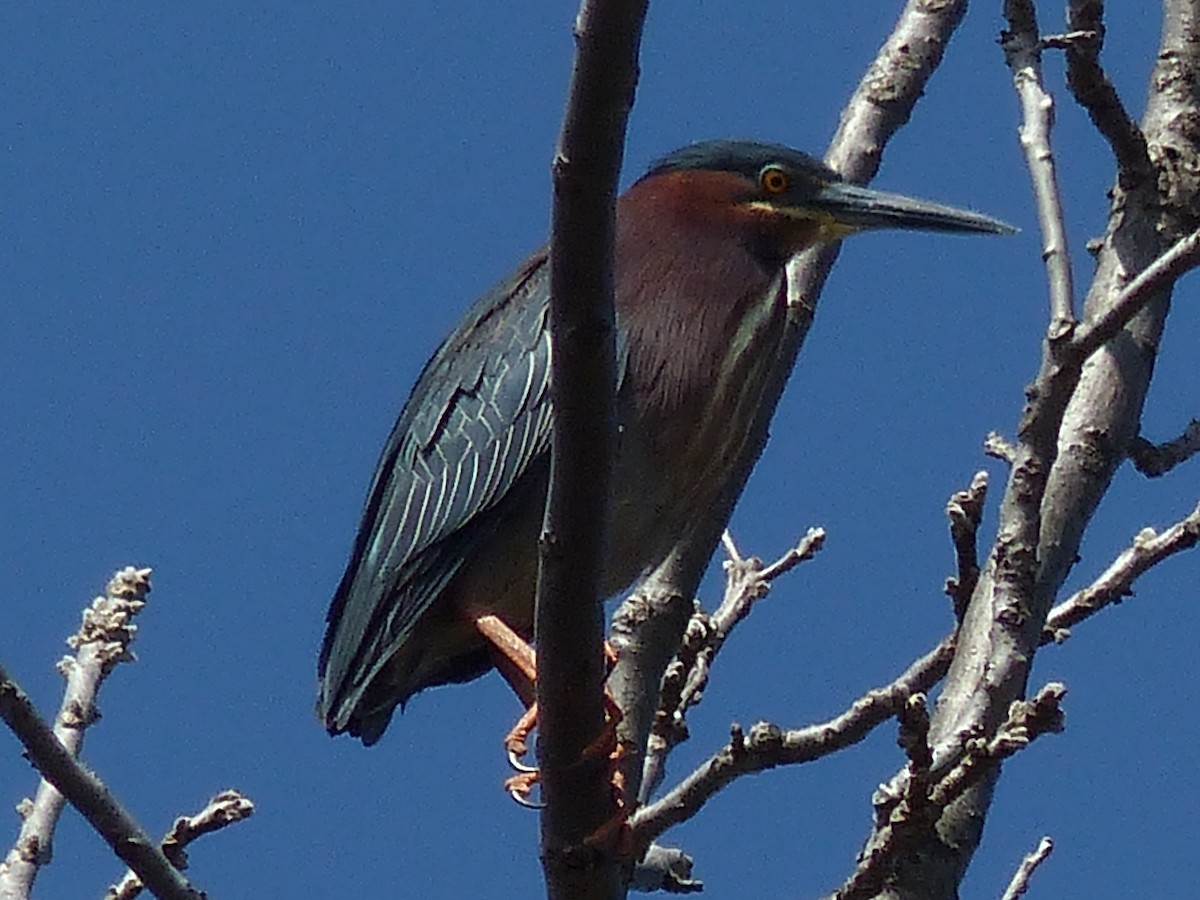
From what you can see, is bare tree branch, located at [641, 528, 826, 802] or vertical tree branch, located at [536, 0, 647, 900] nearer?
vertical tree branch, located at [536, 0, 647, 900]

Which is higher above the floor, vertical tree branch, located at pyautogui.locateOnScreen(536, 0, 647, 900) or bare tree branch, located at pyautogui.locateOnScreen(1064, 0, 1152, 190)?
bare tree branch, located at pyautogui.locateOnScreen(1064, 0, 1152, 190)

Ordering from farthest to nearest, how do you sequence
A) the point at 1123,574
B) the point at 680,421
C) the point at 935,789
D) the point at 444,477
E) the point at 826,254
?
the point at 826,254
the point at 444,477
the point at 680,421
the point at 1123,574
the point at 935,789

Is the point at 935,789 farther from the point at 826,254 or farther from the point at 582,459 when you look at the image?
the point at 826,254

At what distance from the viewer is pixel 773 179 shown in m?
3.80

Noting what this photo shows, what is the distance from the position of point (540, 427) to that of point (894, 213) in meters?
0.81

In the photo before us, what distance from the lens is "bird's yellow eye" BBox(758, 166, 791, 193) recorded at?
3.78 meters

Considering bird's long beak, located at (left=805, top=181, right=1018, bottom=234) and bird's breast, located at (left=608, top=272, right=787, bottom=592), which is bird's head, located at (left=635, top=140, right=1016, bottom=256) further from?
bird's breast, located at (left=608, top=272, right=787, bottom=592)

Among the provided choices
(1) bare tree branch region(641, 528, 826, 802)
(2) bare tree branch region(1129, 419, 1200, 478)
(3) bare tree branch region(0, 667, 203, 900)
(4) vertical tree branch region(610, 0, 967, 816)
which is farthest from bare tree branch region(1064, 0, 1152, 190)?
(3) bare tree branch region(0, 667, 203, 900)

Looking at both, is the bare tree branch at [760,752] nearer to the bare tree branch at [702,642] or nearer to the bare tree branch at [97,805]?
the bare tree branch at [702,642]

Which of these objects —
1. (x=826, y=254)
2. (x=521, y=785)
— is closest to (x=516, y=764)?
(x=521, y=785)

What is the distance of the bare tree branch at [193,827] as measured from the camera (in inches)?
102

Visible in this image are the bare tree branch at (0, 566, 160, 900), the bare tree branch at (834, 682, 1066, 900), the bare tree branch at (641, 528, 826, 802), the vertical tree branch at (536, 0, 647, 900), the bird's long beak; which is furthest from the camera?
the bird's long beak

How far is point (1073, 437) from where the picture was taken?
9.91ft

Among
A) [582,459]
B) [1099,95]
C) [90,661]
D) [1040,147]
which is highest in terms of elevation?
[1099,95]
